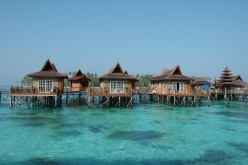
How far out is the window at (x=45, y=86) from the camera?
32.4 meters

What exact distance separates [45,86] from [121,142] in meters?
20.5

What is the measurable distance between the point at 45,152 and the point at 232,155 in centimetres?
1142

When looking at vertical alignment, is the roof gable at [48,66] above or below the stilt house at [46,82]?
above

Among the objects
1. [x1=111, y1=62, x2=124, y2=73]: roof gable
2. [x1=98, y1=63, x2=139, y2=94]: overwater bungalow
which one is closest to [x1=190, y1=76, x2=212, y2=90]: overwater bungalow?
[x1=98, y1=63, x2=139, y2=94]: overwater bungalow

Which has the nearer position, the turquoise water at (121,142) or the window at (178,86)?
the turquoise water at (121,142)

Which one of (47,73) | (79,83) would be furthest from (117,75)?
(79,83)

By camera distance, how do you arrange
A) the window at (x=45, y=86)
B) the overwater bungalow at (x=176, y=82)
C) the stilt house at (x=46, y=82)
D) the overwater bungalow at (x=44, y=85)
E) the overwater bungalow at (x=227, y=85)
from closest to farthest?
the overwater bungalow at (x=44, y=85) → the stilt house at (x=46, y=82) → the window at (x=45, y=86) → the overwater bungalow at (x=176, y=82) → the overwater bungalow at (x=227, y=85)

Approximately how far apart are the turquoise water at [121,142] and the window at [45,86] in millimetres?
9253

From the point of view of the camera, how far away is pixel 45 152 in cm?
1361

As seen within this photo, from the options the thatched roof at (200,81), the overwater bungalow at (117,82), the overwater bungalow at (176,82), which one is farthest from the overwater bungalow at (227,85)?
the overwater bungalow at (117,82)

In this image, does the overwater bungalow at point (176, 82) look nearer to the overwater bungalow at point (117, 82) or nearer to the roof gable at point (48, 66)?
the overwater bungalow at point (117, 82)

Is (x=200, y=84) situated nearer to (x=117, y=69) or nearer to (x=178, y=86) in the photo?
(x=178, y=86)

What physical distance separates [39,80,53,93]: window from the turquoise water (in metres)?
9.25

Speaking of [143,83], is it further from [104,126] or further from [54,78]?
[104,126]
